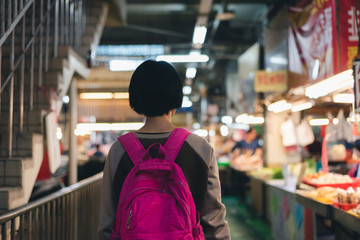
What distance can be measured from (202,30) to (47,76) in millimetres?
5098

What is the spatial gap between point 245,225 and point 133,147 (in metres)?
7.47

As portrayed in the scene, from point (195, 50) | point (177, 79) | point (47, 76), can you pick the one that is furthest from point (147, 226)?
point (195, 50)

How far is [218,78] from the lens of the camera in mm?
20844


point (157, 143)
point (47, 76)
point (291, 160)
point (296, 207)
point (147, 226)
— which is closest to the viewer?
point (147, 226)

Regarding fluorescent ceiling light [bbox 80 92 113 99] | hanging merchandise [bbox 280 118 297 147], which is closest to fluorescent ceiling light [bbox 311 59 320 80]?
hanging merchandise [bbox 280 118 297 147]

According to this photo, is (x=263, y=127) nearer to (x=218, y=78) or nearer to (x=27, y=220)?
(x=27, y=220)

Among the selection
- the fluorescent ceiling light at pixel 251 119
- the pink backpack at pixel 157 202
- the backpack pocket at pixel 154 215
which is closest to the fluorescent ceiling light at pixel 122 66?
the fluorescent ceiling light at pixel 251 119

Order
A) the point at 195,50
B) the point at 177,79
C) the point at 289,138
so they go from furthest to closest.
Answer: the point at 195,50
the point at 289,138
the point at 177,79

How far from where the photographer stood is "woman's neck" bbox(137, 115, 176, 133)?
1.89m

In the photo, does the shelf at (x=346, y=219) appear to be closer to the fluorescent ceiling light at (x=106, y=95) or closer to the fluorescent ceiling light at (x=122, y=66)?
the fluorescent ceiling light at (x=122, y=66)

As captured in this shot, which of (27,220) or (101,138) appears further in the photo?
(101,138)

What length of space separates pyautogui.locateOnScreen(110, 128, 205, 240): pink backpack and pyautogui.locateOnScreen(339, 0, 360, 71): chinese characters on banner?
157 inches

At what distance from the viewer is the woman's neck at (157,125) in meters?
1.89

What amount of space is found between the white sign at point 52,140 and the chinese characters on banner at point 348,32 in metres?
3.85
